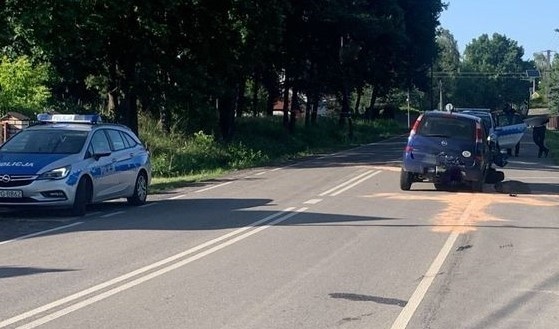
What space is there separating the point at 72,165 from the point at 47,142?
1258mm

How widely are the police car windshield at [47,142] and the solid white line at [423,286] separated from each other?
6861 mm

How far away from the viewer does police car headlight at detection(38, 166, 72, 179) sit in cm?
1478

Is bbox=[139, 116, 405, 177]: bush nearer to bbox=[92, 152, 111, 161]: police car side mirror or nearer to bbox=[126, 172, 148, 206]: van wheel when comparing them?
bbox=[126, 172, 148, 206]: van wheel

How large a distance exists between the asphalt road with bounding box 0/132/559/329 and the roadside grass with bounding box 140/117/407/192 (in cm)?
688

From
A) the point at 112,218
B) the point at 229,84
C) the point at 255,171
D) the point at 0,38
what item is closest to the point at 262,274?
the point at 112,218

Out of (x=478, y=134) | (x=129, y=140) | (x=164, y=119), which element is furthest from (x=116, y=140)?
(x=164, y=119)

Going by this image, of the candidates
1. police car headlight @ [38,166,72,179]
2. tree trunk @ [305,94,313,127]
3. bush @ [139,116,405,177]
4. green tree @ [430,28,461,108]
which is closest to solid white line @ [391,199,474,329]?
police car headlight @ [38,166,72,179]

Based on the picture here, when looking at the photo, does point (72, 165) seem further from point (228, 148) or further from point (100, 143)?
point (228, 148)

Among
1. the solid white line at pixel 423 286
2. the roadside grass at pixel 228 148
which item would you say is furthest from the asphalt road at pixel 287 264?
the roadside grass at pixel 228 148

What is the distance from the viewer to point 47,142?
52.9 feet

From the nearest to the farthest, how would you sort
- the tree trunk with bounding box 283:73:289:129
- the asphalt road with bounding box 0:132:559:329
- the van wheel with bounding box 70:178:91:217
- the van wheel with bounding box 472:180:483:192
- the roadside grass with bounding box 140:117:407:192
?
the asphalt road with bounding box 0:132:559:329
the van wheel with bounding box 70:178:91:217
the van wheel with bounding box 472:180:483:192
the roadside grass with bounding box 140:117:407:192
the tree trunk with bounding box 283:73:289:129

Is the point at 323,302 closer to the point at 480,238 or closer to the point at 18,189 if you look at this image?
the point at 480,238

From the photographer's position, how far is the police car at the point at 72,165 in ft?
→ 48.3

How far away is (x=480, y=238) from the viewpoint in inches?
507
